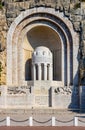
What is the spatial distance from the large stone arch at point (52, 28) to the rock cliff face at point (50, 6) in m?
0.40

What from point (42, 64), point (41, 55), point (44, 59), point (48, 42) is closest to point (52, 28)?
point (48, 42)

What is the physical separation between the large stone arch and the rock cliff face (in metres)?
0.40

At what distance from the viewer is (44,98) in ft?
161

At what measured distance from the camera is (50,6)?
50656 millimetres

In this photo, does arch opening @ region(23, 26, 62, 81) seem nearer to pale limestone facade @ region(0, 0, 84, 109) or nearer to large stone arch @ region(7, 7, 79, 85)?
pale limestone facade @ region(0, 0, 84, 109)

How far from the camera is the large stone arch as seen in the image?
164 feet

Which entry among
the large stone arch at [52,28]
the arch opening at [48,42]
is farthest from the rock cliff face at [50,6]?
the arch opening at [48,42]

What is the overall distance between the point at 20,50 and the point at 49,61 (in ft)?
9.58

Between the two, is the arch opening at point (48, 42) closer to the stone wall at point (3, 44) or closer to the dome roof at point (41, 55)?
the dome roof at point (41, 55)

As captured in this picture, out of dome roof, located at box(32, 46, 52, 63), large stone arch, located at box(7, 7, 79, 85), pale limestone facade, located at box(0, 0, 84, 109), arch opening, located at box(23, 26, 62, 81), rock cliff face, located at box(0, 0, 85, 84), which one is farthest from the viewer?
arch opening, located at box(23, 26, 62, 81)

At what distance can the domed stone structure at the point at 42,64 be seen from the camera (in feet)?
163

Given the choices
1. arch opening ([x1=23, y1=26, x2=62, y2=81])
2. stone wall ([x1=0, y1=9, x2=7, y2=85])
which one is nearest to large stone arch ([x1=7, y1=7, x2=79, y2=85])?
stone wall ([x1=0, y1=9, x2=7, y2=85])

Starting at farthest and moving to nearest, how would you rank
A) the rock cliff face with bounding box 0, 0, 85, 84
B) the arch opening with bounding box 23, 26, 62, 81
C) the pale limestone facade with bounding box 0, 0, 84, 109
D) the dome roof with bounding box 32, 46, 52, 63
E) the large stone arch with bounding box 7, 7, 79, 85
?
the arch opening with bounding box 23, 26, 62, 81, the large stone arch with bounding box 7, 7, 79, 85, the rock cliff face with bounding box 0, 0, 85, 84, the dome roof with bounding box 32, 46, 52, 63, the pale limestone facade with bounding box 0, 0, 84, 109

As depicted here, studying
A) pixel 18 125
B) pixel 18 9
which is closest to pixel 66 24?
pixel 18 9
